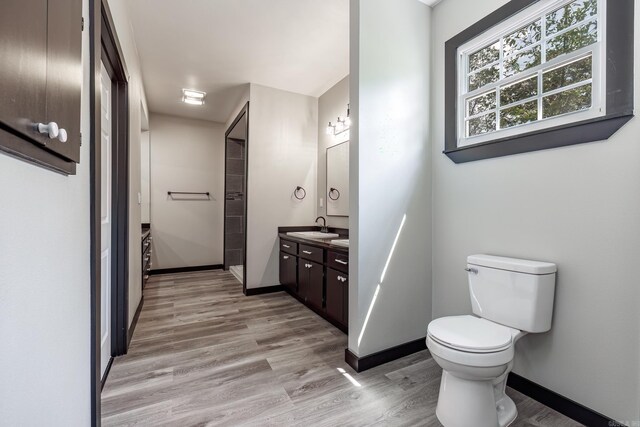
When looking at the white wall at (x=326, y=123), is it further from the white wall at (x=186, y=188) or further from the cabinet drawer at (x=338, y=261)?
the white wall at (x=186, y=188)

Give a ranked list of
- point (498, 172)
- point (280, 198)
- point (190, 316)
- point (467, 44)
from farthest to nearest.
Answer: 1. point (280, 198)
2. point (190, 316)
3. point (467, 44)
4. point (498, 172)

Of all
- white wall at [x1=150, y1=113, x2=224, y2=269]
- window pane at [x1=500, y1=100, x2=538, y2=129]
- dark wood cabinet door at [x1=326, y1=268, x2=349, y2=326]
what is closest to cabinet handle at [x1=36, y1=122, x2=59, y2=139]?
dark wood cabinet door at [x1=326, y1=268, x2=349, y2=326]

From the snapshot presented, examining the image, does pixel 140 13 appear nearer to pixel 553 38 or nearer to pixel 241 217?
pixel 553 38

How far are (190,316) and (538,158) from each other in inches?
126

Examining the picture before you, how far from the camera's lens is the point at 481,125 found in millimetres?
2006

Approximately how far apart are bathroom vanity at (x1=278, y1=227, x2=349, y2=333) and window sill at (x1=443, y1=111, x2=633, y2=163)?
3.91 ft

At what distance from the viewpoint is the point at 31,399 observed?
690 millimetres

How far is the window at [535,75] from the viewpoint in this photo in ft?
4.52

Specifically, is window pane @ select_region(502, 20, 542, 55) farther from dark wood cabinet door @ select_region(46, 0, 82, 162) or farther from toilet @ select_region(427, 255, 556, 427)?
dark wood cabinet door @ select_region(46, 0, 82, 162)

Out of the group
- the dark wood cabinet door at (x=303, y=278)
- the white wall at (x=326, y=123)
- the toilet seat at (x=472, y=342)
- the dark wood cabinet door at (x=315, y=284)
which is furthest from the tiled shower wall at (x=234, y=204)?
the toilet seat at (x=472, y=342)

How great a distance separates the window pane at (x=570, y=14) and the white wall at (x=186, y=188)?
4.74m

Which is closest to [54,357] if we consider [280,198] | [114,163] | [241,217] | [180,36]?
[114,163]

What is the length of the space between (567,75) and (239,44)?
265 cm

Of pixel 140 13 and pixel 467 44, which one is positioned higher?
pixel 140 13
